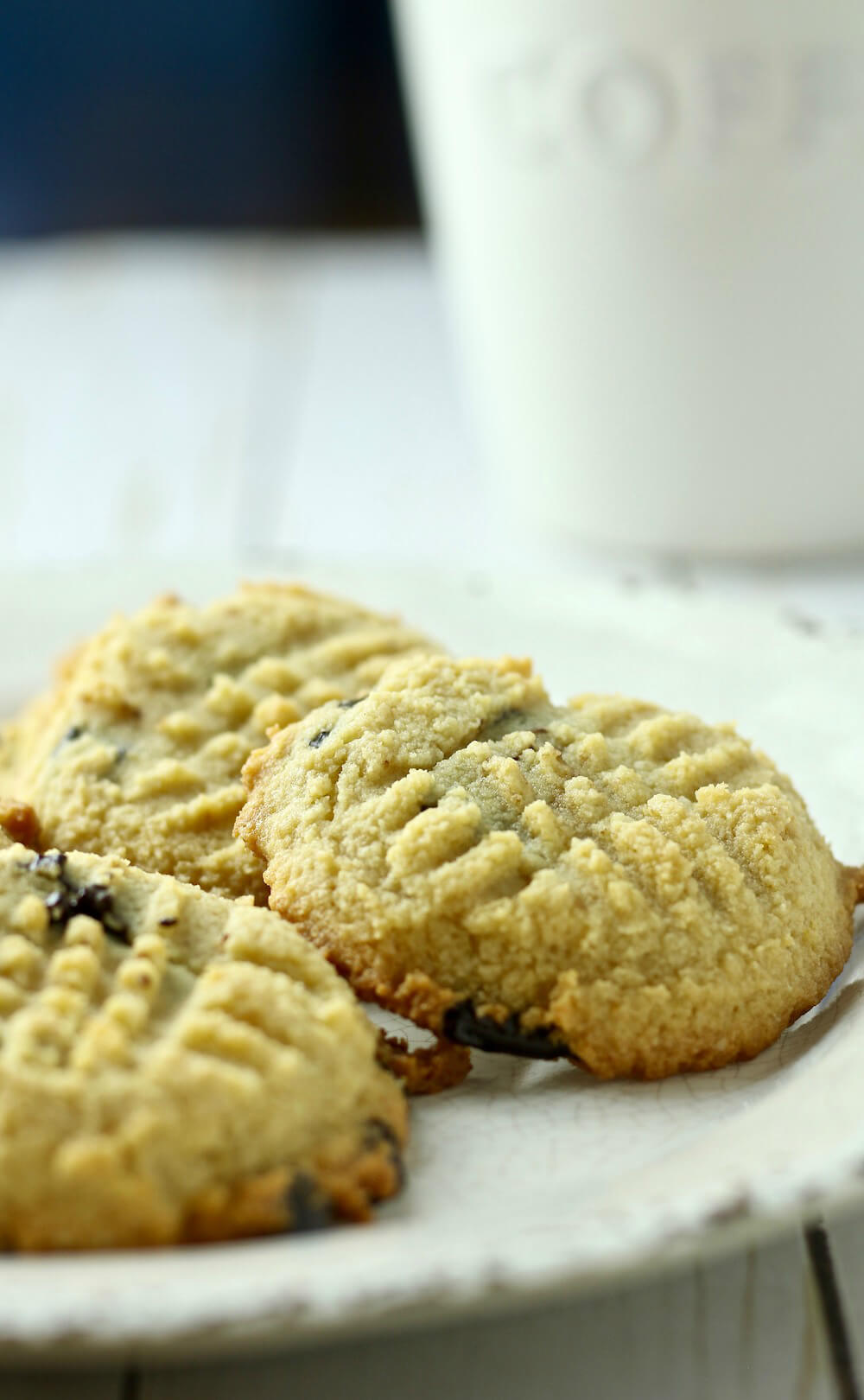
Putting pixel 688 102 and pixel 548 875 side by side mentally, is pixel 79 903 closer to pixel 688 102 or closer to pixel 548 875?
pixel 548 875

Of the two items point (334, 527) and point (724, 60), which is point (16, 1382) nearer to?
point (724, 60)

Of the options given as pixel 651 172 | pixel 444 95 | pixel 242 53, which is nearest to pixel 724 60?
pixel 651 172

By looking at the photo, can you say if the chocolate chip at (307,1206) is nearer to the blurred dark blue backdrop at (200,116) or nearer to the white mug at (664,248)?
the white mug at (664,248)

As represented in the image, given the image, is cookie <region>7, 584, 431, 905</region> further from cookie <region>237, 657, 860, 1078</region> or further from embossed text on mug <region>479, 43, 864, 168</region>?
embossed text on mug <region>479, 43, 864, 168</region>

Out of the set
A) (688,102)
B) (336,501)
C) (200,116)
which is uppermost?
(688,102)

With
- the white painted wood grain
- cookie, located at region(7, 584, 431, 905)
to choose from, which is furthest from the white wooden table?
cookie, located at region(7, 584, 431, 905)

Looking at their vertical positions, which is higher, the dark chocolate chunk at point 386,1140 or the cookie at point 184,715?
the cookie at point 184,715

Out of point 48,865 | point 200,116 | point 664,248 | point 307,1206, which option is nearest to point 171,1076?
point 307,1206

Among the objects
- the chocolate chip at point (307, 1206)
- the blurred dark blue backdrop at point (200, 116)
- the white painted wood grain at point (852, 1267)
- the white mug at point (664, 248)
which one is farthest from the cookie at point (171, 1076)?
the blurred dark blue backdrop at point (200, 116)
